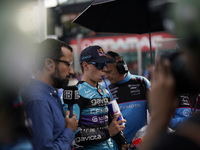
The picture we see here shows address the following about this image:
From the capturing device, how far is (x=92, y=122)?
2.45 m

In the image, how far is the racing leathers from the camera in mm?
2369

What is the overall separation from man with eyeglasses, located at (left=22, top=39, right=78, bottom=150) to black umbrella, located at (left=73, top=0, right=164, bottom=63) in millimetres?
994

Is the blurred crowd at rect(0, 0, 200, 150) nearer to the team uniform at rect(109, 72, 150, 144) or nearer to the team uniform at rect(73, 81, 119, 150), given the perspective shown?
the team uniform at rect(73, 81, 119, 150)

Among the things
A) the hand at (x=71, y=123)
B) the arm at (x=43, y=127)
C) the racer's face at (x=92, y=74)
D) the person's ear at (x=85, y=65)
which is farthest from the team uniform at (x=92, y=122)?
the arm at (x=43, y=127)

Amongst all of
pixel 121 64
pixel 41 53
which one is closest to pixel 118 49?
pixel 121 64

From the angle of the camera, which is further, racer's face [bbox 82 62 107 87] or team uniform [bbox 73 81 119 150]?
racer's face [bbox 82 62 107 87]

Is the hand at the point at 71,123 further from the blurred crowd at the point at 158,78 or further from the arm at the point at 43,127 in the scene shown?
the blurred crowd at the point at 158,78

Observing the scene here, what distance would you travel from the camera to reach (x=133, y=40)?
734 inches

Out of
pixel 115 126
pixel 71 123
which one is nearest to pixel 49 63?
pixel 71 123

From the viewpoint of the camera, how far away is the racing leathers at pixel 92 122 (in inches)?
93.3

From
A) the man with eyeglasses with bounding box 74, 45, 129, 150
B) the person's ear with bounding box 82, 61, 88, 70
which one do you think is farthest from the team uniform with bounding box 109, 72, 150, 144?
the person's ear with bounding box 82, 61, 88, 70

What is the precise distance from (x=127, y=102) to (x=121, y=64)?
0.58 meters

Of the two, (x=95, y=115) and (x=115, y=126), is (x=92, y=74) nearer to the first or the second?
(x=95, y=115)

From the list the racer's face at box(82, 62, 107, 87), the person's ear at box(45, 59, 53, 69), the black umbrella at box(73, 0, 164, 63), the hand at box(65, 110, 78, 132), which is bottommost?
the hand at box(65, 110, 78, 132)
